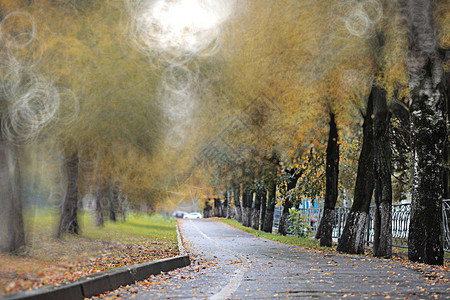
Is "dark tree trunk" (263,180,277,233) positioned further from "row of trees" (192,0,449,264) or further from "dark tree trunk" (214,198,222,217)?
"dark tree trunk" (214,198,222,217)

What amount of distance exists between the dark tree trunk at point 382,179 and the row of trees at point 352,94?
0.10 ft

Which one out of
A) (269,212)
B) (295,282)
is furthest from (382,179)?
(269,212)

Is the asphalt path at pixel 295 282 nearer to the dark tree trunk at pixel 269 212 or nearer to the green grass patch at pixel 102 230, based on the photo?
the green grass patch at pixel 102 230

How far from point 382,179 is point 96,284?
408 inches

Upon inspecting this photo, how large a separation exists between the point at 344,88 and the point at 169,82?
5.69 m

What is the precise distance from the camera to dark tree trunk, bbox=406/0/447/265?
40.1ft

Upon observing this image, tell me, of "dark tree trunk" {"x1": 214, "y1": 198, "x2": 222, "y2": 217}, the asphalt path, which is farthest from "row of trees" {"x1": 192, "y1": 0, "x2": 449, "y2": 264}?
"dark tree trunk" {"x1": 214, "y1": 198, "x2": 222, "y2": 217}

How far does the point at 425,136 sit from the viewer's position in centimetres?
1255

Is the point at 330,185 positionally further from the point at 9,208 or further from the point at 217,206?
the point at 217,206

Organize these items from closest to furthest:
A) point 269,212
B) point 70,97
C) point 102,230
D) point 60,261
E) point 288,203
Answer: point 60,261 → point 70,97 → point 102,230 → point 288,203 → point 269,212

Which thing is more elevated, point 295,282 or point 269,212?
point 269,212

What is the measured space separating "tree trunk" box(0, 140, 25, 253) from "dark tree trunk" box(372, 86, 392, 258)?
9.49 metres

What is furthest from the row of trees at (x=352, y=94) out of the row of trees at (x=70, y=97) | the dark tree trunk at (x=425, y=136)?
the row of trees at (x=70, y=97)

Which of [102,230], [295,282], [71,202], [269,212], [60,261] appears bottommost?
[102,230]
